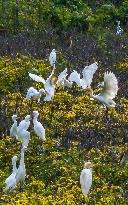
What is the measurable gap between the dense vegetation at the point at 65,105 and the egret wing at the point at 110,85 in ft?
2.17

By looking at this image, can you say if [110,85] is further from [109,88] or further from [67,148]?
[67,148]

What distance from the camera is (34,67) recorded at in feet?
28.6

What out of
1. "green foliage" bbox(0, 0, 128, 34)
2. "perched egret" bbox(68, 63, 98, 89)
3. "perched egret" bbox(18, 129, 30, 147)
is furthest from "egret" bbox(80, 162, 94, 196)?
"green foliage" bbox(0, 0, 128, 34)

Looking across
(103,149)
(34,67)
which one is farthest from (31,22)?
(103,149)

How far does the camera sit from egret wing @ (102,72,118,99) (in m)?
5.46

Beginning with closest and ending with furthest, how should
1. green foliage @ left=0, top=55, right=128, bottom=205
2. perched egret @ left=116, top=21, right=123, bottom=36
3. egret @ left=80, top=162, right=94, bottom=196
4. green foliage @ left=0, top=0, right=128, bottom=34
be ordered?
egret @ left=80, top=162, right=94, bottom=196 < green foliage @ left=0, top=55, right=128, bottom=205 < green foliage @ left=0, top=0, right=128, bottom=34 < perched egret @ left=116, top=21, right=123, bottom=36

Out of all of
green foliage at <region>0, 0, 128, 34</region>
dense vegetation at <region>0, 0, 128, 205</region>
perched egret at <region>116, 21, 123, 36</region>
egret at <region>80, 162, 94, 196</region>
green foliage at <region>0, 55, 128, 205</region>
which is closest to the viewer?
egret at <region>80, 162, 94, 196</region>

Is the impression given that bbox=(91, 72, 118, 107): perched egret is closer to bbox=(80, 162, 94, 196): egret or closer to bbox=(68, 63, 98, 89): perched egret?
bbox=(68, 63, 98, 89): perched egret

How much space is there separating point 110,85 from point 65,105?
1.83 meters

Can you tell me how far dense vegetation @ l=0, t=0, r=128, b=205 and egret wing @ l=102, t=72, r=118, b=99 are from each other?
66 centimetres

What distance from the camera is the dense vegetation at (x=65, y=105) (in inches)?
215

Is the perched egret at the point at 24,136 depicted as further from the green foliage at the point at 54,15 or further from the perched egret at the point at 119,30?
the perched egret at the point at 119,30

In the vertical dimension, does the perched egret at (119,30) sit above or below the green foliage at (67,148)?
above

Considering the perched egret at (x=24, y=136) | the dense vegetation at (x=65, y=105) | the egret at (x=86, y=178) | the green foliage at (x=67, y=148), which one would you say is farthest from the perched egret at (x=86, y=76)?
the egret at (x=86, y=178)
